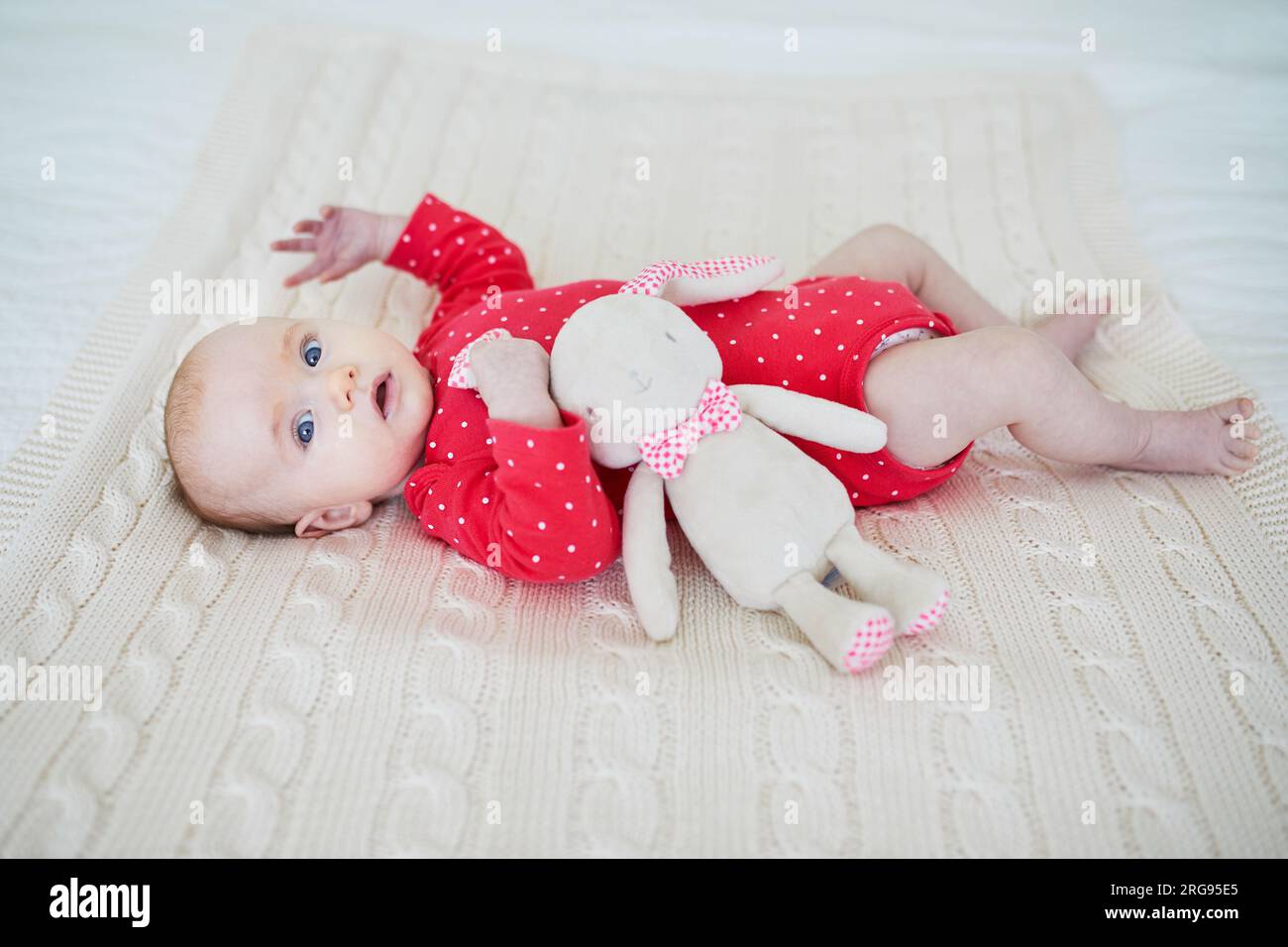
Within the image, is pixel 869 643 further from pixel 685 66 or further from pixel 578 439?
pixel 685 66

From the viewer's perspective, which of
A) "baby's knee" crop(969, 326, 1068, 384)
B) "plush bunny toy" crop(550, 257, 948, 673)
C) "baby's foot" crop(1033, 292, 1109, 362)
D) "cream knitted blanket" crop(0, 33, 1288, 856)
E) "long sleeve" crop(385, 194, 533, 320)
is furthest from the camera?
"long sleeve" crop(385, 194, 533, 320)

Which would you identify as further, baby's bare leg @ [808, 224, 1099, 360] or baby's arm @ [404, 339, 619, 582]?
baby's bare leg @ [808, 224, 1099, 360]

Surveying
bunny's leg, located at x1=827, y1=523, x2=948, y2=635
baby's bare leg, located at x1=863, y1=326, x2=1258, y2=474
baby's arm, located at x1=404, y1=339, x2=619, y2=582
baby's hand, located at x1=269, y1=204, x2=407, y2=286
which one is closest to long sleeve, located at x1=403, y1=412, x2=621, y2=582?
baby's arm, located at x1=404, y1=339, x2=619, y2=582

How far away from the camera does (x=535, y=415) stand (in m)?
0.99

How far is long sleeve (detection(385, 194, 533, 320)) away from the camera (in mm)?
1495

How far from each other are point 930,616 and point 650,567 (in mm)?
267

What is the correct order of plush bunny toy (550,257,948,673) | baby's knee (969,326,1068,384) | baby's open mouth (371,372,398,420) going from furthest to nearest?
baby's open mouth (371,372,398,420) → baby's knee (969,326,1068,384) → plush bunny toy (550,257,948,673)

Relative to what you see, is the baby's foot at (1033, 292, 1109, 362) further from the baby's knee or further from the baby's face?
the baby's face

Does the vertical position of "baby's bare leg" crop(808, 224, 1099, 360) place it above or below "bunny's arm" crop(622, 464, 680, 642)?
above

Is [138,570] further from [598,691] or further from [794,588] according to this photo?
[794,588]

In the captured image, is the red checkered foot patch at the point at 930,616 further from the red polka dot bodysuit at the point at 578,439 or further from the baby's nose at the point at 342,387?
the baby's nose at the point at 342,387

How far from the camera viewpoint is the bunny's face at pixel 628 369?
950 millimetres

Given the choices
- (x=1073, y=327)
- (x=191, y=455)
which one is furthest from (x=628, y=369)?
(x=1073, y=327)

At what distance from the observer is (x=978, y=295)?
4.66 feet
